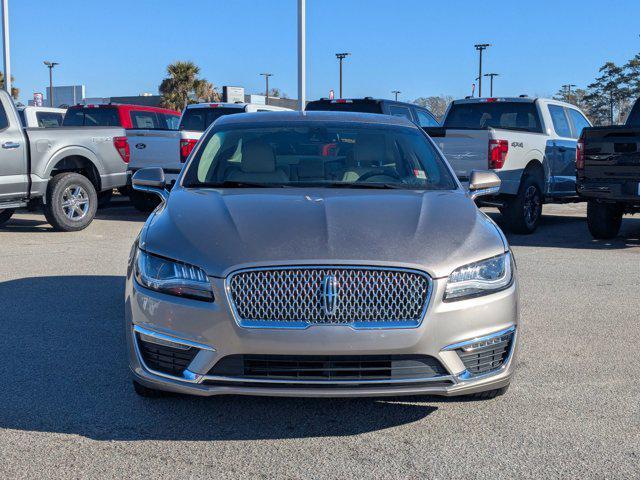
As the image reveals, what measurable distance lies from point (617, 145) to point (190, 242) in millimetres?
7742

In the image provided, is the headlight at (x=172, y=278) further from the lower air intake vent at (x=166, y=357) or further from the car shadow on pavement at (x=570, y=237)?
the car shadow on pavement at (x=570, y=237)

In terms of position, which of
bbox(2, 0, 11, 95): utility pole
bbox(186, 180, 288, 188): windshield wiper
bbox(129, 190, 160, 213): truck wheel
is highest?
bbox(2, 0, 11, 95): utility pole

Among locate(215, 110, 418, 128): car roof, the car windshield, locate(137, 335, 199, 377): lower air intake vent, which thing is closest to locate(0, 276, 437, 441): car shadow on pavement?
locate(137, 335, 199, 377): lower air intake vent

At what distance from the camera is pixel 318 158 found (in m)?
5.22

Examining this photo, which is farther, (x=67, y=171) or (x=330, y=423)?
(x=67, y=171)

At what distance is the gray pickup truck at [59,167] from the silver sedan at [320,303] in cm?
724

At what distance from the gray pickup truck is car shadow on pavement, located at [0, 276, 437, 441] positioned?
5770 mm

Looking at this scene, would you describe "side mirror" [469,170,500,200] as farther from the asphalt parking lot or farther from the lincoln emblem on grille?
the lincoln emblem on grille

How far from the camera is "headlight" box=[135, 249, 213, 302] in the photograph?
3598mm

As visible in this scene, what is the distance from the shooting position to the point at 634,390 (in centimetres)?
454

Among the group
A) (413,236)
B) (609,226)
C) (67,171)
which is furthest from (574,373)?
(67,171)

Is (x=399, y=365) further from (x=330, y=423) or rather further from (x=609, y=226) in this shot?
(x=609, y=226)

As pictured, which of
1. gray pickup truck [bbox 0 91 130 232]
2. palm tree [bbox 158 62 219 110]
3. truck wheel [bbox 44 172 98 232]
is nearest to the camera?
gray pickup truck [bbox 0 91 130 232]

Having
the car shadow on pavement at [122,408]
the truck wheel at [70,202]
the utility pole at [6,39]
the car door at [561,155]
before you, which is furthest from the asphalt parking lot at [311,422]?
the utility pole at [6,39]
